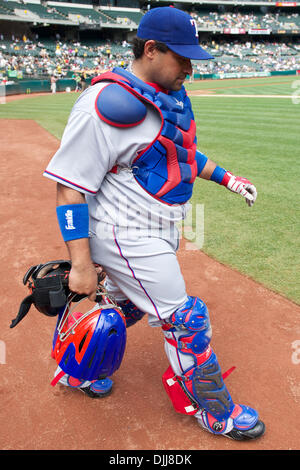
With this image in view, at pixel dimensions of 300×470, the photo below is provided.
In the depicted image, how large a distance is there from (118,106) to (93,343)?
1164 mm

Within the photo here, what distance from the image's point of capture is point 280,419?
2.14 metres

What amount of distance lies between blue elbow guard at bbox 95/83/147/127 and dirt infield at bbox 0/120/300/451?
5.59 ft

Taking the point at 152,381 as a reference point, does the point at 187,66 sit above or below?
above

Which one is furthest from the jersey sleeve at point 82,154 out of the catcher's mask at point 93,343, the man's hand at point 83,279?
the catcher's mask at point 93,343

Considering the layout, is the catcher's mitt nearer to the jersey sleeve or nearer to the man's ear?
the jersey sleeve

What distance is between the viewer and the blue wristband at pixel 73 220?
5.55 ft

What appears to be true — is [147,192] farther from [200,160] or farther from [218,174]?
[218,174]

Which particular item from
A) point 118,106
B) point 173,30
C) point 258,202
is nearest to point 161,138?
point 118,106

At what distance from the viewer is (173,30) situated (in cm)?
166

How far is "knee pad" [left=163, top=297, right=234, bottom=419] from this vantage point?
1890 mm

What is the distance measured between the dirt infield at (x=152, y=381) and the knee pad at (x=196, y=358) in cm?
22

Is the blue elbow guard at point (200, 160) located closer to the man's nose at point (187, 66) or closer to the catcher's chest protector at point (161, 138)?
the catcher's chest protector at point (161, 138)

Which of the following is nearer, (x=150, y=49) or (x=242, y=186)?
(x=150, y=49)

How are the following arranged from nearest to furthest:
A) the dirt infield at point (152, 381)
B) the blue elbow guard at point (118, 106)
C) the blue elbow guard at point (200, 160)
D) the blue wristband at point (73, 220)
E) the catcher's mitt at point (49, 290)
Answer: the blue elbow guard at point (118, 106)
the blue wristband at point (73, 220)
the catcher's mitt at point (49, 290)
the dirt infield at point (152, 381)
the blue elbow guard at point (200, 160)
